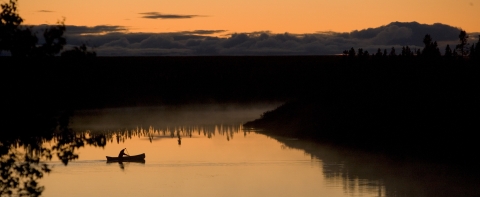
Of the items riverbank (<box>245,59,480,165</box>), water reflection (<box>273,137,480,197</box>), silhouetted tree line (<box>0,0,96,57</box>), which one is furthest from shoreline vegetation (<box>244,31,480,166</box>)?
silhouetted tree line (<box>0,0,96,57</box>)

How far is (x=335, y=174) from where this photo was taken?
5859 centimetres

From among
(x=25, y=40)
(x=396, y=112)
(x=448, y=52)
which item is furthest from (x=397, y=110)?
(x=25, y=40)

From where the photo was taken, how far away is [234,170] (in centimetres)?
6116

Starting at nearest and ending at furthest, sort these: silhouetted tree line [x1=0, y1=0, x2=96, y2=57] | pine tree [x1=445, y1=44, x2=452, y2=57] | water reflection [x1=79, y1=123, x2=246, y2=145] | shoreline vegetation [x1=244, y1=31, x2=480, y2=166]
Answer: silhouetted tree line [x1=0, y1=0, x2=96, y2=57], shoreline vegetation [x1=244, y1=31, x2=480, y2=166], water reflection [x1=79, y1=123, x2=246, y2=145], pine tree [x1=445, y1=44, x2=452, y2=57]

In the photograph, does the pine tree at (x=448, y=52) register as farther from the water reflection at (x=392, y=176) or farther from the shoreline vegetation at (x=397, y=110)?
the water reflection at (x=392, y=176)

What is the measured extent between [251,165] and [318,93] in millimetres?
28440

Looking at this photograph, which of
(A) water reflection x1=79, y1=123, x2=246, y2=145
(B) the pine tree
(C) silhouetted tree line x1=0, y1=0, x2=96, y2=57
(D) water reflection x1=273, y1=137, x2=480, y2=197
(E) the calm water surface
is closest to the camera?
(C) silhouetted tree line x1=0, y1=0, x2=96, y2=57

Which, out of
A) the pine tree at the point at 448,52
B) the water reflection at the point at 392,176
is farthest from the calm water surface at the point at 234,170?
the pine tree at the point at 448,52

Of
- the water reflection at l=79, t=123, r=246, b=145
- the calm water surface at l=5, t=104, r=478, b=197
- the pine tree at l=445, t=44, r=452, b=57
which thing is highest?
the pine tree at l=445, t=44, r=452, b=57

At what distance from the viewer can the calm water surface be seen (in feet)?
170

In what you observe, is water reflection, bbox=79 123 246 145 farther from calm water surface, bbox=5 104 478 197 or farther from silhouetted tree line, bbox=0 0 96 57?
silhouetted tree line, bbox=0 0 96 57

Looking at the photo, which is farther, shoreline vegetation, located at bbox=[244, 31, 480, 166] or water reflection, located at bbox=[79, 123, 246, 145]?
water reflection, located at bbox=[79, 123, 246, 145]

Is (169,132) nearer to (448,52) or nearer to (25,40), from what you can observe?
(448,52)

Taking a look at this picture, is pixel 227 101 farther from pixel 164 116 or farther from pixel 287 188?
pixel 287 188
